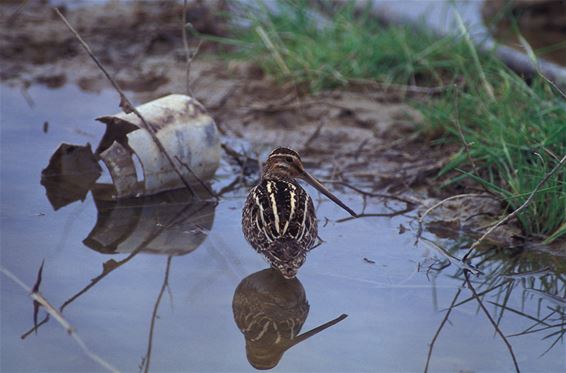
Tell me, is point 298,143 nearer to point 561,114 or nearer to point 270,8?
point 561,114

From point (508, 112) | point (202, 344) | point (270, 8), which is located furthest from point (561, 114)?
point (270, 8)

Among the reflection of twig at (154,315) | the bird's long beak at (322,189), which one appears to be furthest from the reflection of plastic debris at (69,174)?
the bird's long beak at (322,189)

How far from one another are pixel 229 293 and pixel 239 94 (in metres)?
3.81

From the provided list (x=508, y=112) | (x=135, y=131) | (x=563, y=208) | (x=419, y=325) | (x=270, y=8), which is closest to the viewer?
(x=419, y=325)

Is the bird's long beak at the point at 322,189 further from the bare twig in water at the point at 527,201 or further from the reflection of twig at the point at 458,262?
the bare twig in water at the point at 527,201

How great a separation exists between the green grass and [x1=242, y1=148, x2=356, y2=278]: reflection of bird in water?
106 cm

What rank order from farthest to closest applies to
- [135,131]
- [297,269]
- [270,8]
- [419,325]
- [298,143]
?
[270,8] < [298,143] < [135,131] < [297,269] < [419,325]

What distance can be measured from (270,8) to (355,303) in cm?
542

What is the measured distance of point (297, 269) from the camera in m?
4.91

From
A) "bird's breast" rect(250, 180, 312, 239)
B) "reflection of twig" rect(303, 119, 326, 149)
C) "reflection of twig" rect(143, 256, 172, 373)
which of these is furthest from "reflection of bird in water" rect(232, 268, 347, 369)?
"reflection of twig" rect(303, 119, 326, 149)

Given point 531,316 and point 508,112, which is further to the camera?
point 508,112

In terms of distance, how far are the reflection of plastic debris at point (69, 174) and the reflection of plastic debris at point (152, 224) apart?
6.0 inches

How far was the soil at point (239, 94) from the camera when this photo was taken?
22.3 ft

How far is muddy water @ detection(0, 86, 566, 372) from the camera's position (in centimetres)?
417
